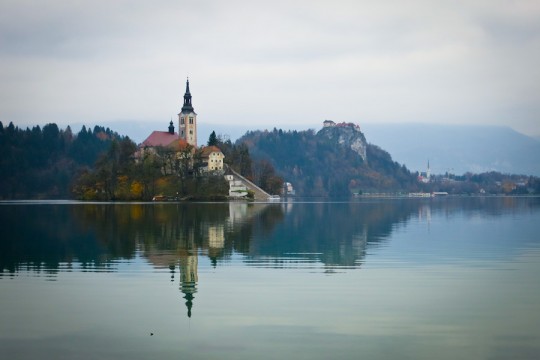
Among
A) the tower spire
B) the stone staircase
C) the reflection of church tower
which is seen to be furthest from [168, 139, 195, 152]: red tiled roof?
the reflection of church tower

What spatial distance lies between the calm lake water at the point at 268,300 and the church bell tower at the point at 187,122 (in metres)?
155

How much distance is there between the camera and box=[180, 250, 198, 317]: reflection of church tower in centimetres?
2200

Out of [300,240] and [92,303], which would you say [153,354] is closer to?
[92,303]

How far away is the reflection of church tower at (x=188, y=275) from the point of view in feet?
72.2

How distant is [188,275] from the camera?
26.9 meters

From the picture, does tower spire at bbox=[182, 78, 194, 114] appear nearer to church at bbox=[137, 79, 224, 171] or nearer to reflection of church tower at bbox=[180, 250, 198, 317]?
church at bbox=[137, 79, 224, 171]

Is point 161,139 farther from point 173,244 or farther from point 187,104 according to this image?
point 173,244

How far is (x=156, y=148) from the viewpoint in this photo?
530 ft

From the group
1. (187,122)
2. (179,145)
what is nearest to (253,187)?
(179,145)

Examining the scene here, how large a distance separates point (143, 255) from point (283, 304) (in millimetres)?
14382

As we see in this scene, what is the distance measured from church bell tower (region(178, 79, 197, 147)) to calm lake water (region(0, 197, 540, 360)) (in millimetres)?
155029

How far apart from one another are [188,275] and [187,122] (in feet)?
554

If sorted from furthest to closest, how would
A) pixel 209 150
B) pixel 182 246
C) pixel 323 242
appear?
pixel 209 150
pixel 323 242
pixel 182 246

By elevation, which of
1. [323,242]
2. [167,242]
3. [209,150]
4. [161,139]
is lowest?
[323,242]
